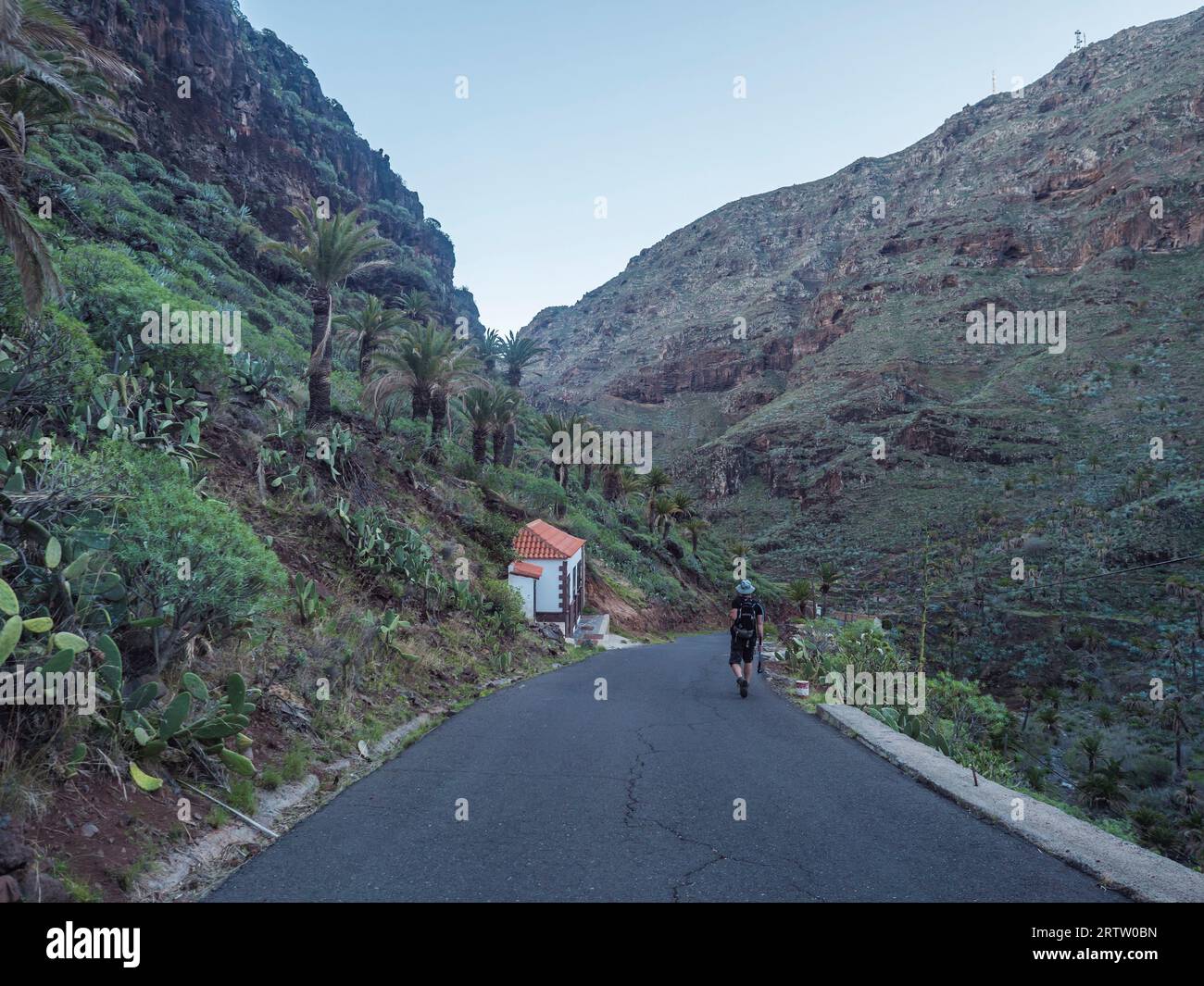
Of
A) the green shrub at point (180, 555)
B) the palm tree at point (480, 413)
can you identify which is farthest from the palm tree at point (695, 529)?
the green shrub at point (180, 555)

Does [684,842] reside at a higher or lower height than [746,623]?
lower

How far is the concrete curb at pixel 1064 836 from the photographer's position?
3885 mm

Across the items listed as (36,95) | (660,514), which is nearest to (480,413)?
(36,95)

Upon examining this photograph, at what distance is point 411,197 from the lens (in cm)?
13175

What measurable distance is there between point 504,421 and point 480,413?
2.50m

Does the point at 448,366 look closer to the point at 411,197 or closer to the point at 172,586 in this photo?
the point at 172,586

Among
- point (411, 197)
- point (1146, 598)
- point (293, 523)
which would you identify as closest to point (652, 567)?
point (1146, 598)

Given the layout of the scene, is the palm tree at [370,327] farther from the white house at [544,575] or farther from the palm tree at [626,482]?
the palm tree at [626,482]

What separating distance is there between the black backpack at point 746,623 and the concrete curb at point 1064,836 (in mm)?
3624

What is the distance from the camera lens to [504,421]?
3216cm

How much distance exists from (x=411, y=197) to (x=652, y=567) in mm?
114672

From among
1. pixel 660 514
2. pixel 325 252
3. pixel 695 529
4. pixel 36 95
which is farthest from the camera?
pixel 695 529

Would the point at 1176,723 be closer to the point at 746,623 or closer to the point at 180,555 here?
the point at 746,623

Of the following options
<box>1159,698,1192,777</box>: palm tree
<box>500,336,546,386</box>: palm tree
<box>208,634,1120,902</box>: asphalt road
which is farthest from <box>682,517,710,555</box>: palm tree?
<box>208,634,1120,902</box>: asphalt road
